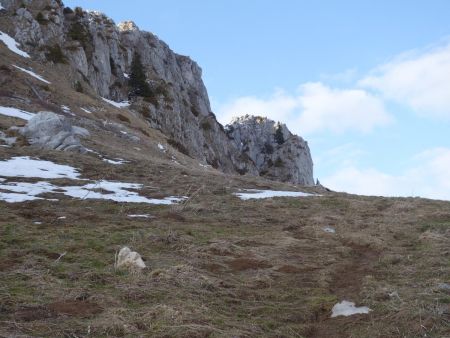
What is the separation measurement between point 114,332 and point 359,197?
2206cm

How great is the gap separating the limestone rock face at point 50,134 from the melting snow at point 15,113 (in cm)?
552

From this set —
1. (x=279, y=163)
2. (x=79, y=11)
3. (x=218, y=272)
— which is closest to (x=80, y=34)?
Result: (x=79, y=11)

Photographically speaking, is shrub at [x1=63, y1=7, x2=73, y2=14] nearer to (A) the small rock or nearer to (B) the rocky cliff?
(B) the rocky cliff

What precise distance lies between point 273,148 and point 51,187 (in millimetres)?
98684

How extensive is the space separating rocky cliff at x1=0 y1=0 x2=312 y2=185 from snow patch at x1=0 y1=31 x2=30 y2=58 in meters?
1.14

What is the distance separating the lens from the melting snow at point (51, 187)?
62.2ft

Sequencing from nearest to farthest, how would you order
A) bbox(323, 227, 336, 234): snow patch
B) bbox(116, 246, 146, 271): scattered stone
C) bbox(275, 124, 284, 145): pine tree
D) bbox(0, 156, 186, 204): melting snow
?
1. bbox(116, 246, 146, 271): scattered stone
2. bbox(323, 227, 336, 234): snow patch
3. bbox(0, 156, 186, 204): melting snow
4. bbox(275, 124, 284, 145): pine tree

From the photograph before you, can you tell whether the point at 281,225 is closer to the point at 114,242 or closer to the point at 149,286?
the point at 114,242

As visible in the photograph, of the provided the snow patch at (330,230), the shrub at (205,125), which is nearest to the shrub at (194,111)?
the shrub at (205,125)

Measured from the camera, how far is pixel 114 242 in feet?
43.7

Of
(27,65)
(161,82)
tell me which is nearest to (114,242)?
(27,65)

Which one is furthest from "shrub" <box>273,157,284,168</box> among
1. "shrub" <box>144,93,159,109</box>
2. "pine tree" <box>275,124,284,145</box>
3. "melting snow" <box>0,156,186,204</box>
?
"melting snow" <box>0,156,186,204</box>

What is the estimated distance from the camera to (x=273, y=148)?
4611 inches

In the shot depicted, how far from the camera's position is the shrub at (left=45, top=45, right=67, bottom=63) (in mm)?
63438
